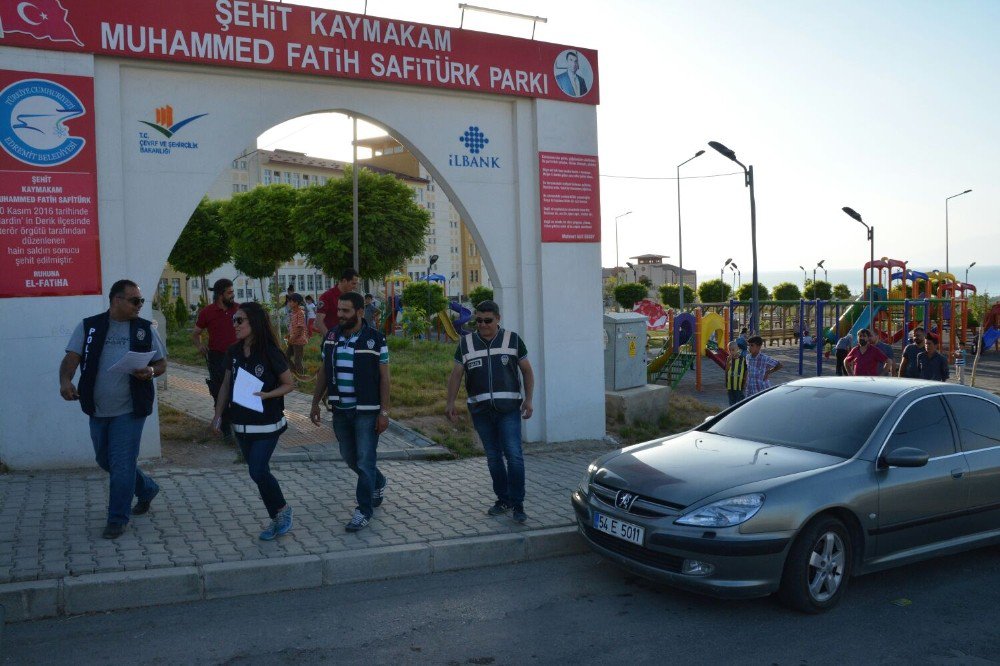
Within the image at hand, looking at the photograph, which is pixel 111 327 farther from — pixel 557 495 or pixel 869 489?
pixel 869 489

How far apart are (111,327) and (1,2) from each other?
3727 mm

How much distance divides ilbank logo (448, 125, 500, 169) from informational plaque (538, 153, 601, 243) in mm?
693

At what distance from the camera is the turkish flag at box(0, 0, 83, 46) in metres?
7.60

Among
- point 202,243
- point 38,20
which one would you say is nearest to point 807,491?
point 38,20

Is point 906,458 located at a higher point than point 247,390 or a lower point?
lower

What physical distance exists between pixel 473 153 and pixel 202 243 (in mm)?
30683

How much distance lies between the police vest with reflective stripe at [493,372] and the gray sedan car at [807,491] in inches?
35.8

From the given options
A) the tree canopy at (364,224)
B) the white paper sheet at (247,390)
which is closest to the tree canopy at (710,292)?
the tree canopy at (364,224)

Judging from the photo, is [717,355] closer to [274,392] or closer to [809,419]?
[809,419]

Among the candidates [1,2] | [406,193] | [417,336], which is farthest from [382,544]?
[406,193]

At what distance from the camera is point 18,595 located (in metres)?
4.92

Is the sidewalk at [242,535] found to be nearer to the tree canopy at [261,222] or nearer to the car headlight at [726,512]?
the car headlight at [726,512]

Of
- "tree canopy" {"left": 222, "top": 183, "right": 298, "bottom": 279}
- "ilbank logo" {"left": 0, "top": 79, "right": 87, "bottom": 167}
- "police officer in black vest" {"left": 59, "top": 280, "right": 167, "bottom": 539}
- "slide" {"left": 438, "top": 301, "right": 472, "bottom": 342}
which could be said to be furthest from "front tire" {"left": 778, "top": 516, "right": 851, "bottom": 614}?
"tree canopy" {"left": 222, "top": 183, "right": 298, "bottom": 279}

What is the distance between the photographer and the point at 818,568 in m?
5.28
